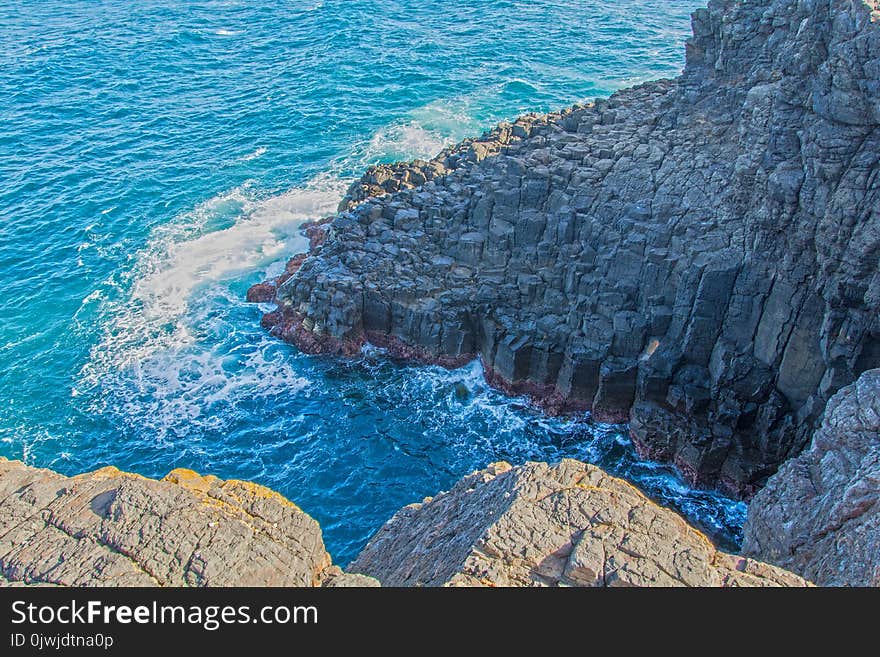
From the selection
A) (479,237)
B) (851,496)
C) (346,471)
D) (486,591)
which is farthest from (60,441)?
(851,496)

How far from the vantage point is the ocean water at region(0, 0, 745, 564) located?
4959 centimetres

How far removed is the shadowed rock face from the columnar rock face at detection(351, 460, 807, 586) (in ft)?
71.9

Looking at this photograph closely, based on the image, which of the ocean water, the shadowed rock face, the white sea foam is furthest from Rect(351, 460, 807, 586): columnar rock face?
the white sea foam

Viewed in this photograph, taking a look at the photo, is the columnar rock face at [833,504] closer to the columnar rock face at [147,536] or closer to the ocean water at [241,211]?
the ocean water at [241,211]

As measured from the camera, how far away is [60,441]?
50719mm

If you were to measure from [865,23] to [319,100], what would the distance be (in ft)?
226

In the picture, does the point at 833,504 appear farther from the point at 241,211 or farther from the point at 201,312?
the point at 241,211

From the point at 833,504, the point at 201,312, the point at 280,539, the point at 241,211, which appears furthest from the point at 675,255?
the point at 241,211

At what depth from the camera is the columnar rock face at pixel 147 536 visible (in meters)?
20.8

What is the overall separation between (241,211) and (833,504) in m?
60.4

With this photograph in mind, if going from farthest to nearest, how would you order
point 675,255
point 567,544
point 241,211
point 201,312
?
point 241,211
point 201,312
point 675,255
point 567,544

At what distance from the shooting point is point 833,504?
28.7m

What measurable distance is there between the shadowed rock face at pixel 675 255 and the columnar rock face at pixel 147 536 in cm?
2977

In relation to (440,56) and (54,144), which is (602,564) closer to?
(54,144)
